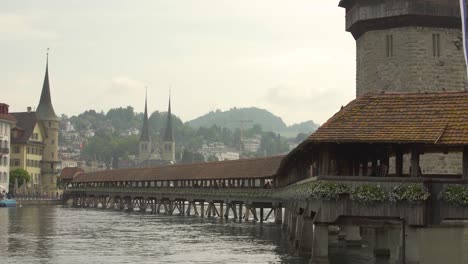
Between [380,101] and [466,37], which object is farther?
[380,101]

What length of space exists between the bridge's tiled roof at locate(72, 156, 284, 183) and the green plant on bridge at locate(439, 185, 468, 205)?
115ft

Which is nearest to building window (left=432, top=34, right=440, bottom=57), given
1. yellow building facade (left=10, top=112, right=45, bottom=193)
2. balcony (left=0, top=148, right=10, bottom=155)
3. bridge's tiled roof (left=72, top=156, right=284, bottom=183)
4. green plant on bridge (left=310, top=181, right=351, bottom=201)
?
green plant on bridge (left=310, top=181, right=351, bottom=201)

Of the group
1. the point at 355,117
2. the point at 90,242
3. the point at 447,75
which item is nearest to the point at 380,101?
the point at 355,117

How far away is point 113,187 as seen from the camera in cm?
9425

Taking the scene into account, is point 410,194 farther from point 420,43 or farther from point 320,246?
point 420,43

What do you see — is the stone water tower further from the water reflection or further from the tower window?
the water reflection

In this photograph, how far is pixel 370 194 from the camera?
79.5ft

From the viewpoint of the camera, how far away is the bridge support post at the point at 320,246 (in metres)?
25.1

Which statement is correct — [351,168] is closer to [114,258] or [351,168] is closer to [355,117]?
[355,117]

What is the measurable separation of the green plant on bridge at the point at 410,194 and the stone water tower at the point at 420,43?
17933 mm

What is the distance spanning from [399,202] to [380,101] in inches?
146

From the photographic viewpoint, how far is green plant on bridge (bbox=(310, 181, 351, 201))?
80.3 feet

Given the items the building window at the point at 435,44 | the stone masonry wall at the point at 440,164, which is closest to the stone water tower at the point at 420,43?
the building window at the point at 435,44

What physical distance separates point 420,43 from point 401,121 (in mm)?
17224
